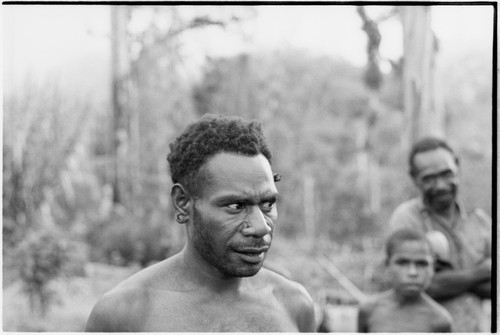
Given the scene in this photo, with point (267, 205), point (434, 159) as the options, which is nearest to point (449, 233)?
point (434, 159)

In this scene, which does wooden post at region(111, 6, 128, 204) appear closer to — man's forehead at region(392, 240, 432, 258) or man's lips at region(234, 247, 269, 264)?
man's forehead at region(392, 240, 432, 258)

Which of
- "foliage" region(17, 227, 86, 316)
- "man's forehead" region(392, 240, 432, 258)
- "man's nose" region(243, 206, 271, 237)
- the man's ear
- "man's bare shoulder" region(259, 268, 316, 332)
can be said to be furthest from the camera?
"foliage" region(17, 227, 86, 316)

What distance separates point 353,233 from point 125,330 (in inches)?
374

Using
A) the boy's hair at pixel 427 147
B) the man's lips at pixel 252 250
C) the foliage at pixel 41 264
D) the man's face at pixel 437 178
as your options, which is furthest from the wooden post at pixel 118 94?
the man's lips at pixel 252 250

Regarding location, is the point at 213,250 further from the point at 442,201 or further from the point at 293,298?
the point at 442,201

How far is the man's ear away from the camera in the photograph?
2369 millimetres

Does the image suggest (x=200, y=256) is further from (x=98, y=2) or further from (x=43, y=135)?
(x=43, y=135)

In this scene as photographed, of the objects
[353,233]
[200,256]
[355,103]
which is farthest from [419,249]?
[355,103]

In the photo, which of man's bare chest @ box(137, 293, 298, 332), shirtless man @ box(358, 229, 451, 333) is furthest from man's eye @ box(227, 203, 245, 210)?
shirtless man @ box(358, 229, 451, 333)

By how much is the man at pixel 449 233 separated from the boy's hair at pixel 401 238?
0.27ft

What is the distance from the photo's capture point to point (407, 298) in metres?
4.02

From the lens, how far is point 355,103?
13094mm

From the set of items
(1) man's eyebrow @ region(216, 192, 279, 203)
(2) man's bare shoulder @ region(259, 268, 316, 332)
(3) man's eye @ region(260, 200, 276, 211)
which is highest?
(1) man's eyebrow @ region(216, 192, 279, 203)

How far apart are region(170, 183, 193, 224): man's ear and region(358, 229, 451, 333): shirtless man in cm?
189
